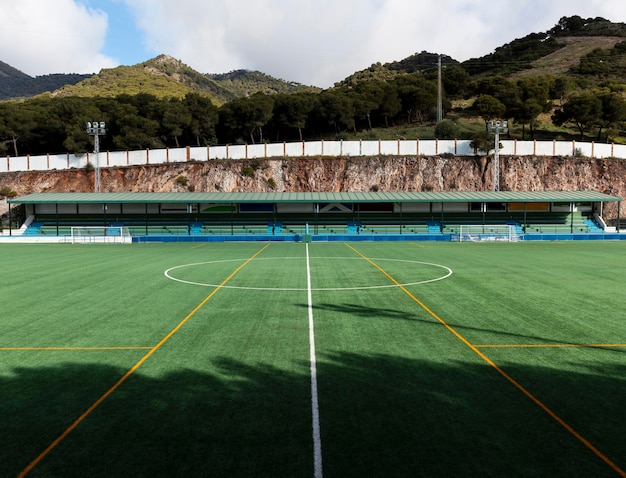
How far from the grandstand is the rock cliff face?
13.7 metres

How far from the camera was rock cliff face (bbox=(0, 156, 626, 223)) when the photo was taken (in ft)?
238

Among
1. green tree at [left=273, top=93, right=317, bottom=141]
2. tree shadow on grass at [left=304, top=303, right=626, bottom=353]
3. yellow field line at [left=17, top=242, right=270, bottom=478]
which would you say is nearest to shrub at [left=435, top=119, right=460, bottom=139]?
green tree at [left=273, top=93, right=317, bottom=141]

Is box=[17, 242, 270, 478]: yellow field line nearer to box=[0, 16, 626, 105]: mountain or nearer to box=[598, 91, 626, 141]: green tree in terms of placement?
box=[598, 91, 626, 141]: green tree

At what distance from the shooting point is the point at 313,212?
195 ft

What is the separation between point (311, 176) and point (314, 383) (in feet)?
225

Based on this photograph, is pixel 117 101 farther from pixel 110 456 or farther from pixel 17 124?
pixel 110 456

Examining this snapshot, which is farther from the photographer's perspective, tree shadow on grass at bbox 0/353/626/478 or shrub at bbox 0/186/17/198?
shrub at bbox 0/186/17/198

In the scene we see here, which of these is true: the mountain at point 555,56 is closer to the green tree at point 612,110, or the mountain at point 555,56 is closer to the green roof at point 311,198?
the green tree at point 612,110

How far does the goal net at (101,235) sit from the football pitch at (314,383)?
34284mm

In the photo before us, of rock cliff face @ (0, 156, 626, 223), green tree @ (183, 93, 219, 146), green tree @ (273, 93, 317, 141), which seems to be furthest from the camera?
green tree @ (273, 93, 317, 141)

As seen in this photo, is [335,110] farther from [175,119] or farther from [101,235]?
[101,235]

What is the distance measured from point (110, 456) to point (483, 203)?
59.0 m

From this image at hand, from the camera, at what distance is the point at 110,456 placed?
18.5 feet

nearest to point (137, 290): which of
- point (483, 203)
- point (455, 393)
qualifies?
point (455, 393)
